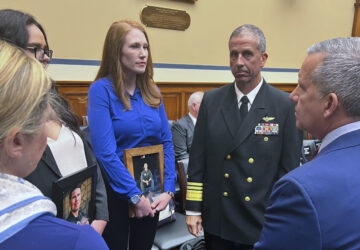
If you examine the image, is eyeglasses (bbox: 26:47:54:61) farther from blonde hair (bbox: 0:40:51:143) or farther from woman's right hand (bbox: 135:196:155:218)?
woman's right hand (bbox: 135:196:155:218)

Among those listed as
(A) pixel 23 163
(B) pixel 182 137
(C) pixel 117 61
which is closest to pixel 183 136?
(B) pixel 182 137

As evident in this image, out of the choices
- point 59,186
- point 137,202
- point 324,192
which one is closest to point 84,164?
point 59,186

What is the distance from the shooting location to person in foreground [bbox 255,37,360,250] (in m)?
0.76

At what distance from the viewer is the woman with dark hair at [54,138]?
1.02 m

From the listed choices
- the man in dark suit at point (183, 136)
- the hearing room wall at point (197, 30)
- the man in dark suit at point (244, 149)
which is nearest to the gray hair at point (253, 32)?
the man in dark suit at point (244, 149)

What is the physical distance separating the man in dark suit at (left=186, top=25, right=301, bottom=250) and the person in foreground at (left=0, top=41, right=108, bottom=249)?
0.97 m

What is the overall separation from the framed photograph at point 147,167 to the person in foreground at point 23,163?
96 centimetres

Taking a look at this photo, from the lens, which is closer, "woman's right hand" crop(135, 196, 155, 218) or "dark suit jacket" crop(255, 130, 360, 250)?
"dark suit jacket" crop(255, 130, 360, 250)

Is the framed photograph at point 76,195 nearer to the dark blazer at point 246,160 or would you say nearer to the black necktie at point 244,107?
the dark blazer at point 246,160

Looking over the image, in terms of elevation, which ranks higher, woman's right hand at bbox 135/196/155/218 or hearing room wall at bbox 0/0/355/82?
hearing room wall at bbox 0/0/355/82

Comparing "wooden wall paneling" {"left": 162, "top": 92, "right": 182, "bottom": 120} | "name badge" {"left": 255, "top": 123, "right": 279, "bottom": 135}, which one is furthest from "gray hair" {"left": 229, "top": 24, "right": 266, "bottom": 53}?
"wooden wall paneling" {"left": 162, "top": 92, "right": 182, "bottom": 120}

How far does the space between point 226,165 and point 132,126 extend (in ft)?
1.74

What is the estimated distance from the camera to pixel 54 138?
1.11 metres

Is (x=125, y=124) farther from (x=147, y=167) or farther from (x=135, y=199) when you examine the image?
(x=135, y=199)
